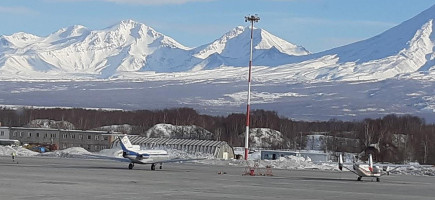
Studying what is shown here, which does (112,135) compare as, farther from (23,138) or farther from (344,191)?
(344,191)

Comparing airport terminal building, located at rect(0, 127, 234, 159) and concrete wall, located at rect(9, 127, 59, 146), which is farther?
concrete wall, located at rect(9, 127, 59, 146)

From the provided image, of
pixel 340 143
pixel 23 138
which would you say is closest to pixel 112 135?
pixel 23 138

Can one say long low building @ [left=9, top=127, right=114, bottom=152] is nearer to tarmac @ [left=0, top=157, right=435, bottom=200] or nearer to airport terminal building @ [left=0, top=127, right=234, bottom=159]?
airport terminal building @ [left=0, top=127, right=234, bottom=159]

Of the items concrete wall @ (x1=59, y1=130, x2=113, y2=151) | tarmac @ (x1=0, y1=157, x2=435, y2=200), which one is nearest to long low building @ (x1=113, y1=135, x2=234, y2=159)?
concrete wall @ (x1=59, y1=130, x2=113, y2=151)

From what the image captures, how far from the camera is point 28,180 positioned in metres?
49.8

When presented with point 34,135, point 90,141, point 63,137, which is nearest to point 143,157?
point 90,141

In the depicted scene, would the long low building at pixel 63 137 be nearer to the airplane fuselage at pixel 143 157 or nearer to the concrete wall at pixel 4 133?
the concrete wall at pixel 4 133

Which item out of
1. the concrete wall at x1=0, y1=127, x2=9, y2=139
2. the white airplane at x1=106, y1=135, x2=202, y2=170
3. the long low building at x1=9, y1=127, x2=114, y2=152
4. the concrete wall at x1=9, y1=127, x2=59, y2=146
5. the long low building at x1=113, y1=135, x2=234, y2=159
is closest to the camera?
the white airplane at x1=106, y1=135, x2=202, y2=170

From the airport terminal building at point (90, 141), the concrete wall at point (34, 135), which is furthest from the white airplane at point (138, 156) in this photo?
the concrete wall at point (34, 135)

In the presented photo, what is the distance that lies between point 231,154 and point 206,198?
90569mm

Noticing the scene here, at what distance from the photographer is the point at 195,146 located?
437ft

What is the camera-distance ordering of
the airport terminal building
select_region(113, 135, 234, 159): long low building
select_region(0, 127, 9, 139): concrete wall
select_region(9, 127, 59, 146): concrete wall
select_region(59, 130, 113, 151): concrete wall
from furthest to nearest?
select_region(0, 127, 9, 139): concrete wall, select_region(9, 127, 59, 146): concrete wall, select_region(59, 130, 113, 151): concrete wall, the airport terminal building, select_region(113, 135, 234, 159): long low building

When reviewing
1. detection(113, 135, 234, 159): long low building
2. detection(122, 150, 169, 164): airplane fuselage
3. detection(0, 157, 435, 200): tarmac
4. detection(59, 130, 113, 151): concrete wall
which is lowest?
detection(0, 157, 435, 200): tarmac

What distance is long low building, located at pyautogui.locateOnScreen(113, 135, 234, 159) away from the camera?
12838cm
